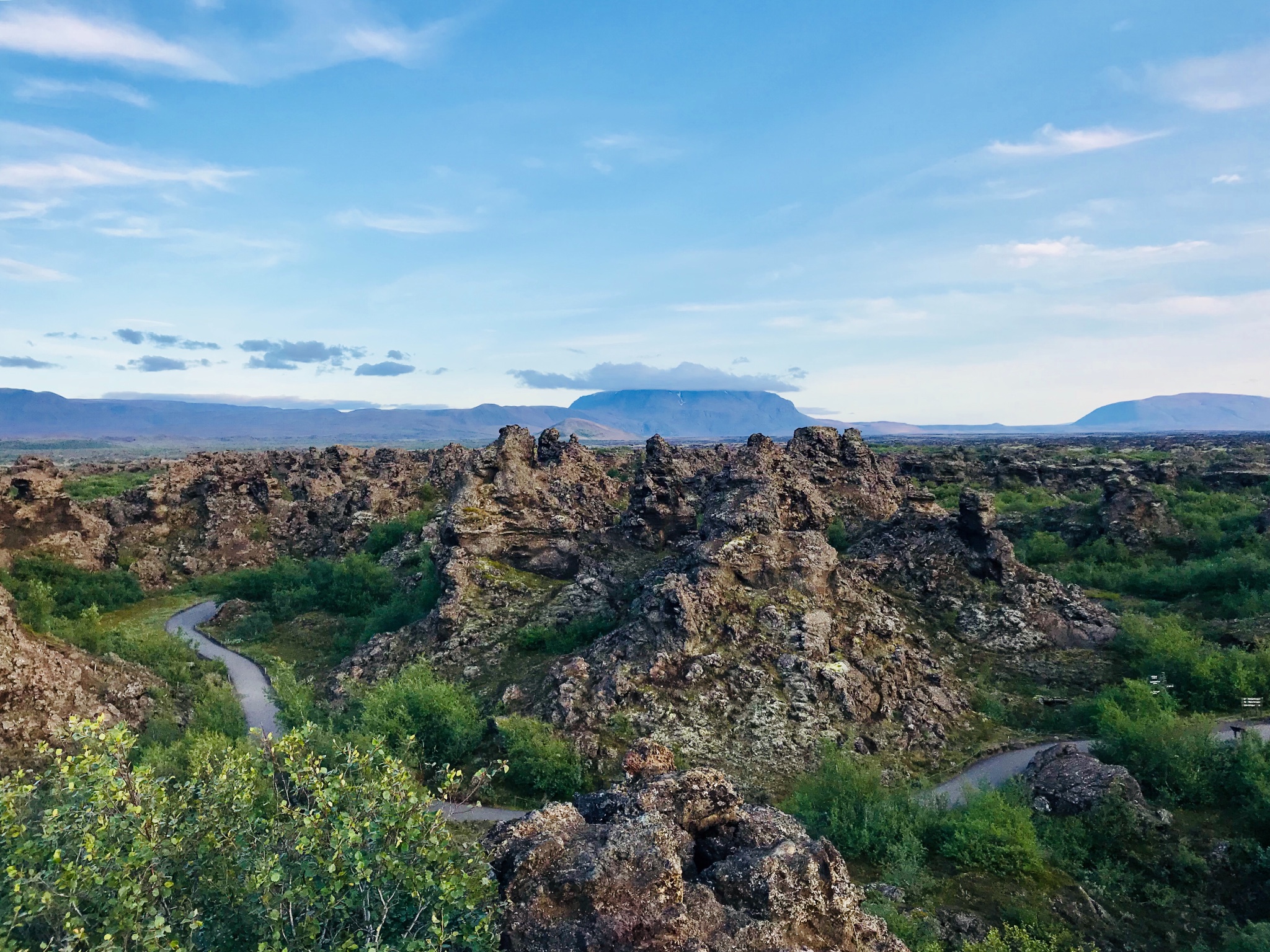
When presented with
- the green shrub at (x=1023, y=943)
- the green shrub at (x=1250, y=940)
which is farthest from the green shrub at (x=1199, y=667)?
the green shrub at (x=1023, y=943)

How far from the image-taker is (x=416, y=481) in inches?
3145

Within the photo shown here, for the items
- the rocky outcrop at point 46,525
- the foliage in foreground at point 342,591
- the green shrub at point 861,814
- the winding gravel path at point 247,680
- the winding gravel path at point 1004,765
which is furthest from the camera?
the rocky outcrop at point 46,525

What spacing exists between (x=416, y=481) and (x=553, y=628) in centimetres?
4769

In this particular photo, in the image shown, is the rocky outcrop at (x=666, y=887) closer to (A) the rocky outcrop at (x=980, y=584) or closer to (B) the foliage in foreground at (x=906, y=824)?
(B) the foliage in foreground at (x=906, y=824)

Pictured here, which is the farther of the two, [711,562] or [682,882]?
[711,562]

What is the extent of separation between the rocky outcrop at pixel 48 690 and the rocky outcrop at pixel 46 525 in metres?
31.6

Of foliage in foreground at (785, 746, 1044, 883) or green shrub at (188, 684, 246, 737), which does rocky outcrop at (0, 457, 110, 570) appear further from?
foliage in foreground at (785, 746, 1044, 883)

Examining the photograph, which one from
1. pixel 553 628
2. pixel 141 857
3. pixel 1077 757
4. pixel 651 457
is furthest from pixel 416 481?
Answer: pixel 141 857

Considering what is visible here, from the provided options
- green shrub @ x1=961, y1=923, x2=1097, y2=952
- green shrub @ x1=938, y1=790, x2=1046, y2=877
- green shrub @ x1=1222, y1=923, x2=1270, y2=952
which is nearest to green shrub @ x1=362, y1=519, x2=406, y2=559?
green shrub @ x1=938, y1=790, x2=1046, y2=877

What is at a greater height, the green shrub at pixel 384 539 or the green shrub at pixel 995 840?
the green shrub at pixel 384 539

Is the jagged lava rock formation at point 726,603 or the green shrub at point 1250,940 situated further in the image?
the jagged lava rock formation at point 726,603

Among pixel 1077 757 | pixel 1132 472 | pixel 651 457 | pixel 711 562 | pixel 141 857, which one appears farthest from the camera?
pixel 1132 472

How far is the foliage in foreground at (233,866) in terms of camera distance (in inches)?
342

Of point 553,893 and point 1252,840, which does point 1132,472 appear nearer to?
point 1252,840
